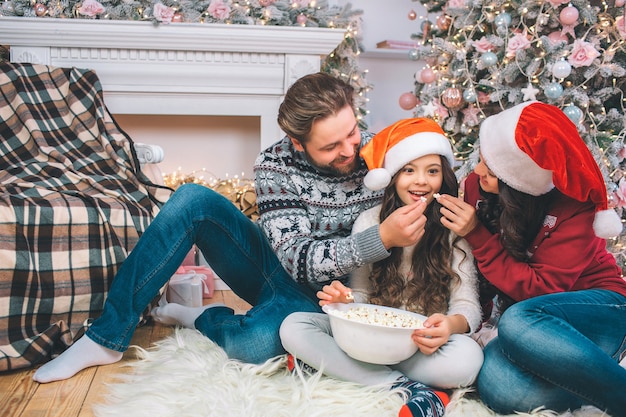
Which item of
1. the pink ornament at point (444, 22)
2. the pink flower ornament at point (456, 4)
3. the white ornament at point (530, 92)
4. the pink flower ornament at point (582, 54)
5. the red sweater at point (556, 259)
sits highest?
the pink flower ornament at point (456, 4)

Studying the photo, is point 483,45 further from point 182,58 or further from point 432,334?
point 432,334

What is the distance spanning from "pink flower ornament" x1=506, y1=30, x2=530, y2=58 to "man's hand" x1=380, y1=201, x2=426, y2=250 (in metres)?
1.32

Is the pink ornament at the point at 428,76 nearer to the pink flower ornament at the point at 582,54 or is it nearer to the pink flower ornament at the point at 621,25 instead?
the pink flower ornament at the point at 582,54

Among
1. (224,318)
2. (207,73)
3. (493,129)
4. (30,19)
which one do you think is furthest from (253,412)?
(30,19)

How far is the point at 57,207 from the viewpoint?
5.82 feet

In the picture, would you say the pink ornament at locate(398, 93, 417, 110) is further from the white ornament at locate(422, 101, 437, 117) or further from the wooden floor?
the wooden floor

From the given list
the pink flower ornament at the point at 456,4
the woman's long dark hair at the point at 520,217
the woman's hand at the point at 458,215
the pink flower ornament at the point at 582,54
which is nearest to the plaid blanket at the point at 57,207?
the woman's hand at the point at 458,215

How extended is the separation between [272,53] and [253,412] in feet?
6.35

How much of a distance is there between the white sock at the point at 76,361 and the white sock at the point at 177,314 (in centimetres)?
32

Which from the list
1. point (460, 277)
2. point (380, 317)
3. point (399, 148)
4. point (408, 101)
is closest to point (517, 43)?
point (408, 101)

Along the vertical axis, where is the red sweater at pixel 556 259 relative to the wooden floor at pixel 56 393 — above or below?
above

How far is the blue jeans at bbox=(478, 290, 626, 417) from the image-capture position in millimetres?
1185

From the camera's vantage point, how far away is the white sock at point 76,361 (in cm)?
148

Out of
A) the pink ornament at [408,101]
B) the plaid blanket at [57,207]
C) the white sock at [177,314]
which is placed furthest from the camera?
the pink ornament at [408,101]
